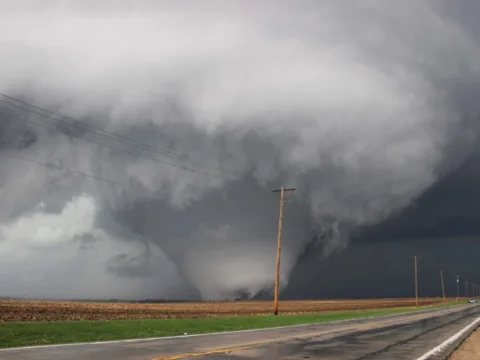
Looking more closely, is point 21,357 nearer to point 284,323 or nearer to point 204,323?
point 204,323

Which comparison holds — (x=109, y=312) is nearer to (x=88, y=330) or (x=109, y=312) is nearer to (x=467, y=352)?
(x=88, y=330)

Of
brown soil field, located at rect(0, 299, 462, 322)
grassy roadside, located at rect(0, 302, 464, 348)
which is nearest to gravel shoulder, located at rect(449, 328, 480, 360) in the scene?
grassy roadside, located at rect(0, 302, 464, 348)

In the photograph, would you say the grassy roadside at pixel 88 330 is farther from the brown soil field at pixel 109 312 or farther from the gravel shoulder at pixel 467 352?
the brown soil field at pixel 109 312

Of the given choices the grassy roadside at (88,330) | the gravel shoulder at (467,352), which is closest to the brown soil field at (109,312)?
the grassy roadside at (88,330)

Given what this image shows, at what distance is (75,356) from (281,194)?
37170 millimetres

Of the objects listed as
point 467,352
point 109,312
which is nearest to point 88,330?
point 467,352

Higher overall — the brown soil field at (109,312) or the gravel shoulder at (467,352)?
the gravel shoulder at (467,352)

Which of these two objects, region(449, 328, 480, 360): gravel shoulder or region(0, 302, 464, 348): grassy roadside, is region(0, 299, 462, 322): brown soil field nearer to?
region(0, 302, 464, 348): grassy roadside

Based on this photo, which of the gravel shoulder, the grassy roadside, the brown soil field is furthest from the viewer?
the brown soil field

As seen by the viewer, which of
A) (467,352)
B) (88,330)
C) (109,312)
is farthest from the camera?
(109,312)

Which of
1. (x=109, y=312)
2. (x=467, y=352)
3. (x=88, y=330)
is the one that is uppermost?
(x=88, y=330)

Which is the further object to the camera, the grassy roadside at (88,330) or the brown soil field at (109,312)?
the brown soil field at (109,312)

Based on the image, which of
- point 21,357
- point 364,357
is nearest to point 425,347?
point 364,357

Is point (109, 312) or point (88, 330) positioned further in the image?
point (109, 312)
